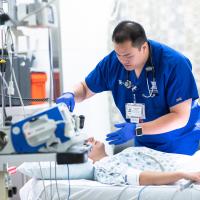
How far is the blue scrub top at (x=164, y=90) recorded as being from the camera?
233 cm

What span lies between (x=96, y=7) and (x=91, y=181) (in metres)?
1.77

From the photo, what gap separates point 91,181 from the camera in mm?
2322

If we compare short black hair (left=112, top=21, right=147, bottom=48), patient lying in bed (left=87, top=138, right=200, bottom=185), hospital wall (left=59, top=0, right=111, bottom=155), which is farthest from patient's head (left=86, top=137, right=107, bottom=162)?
hospital wall (left=59, top=0, right=111, bottom=155)

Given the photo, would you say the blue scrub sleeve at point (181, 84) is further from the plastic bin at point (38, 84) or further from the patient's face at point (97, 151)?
the plastic bin at point (38, 84)

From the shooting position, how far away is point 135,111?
2408 mm

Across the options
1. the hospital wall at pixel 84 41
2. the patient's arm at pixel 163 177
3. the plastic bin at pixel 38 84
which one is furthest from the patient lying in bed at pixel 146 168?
the hospital wall at pixel 84 41

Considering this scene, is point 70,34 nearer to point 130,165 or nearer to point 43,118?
point 130,165

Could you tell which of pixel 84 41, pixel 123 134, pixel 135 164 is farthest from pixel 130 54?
pixel 84 41

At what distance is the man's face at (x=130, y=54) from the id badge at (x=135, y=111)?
0.22 m

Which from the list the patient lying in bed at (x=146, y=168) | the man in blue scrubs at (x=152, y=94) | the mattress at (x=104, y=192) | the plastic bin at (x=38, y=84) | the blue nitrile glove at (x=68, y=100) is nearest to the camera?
the mattress at (x=104, y=192)

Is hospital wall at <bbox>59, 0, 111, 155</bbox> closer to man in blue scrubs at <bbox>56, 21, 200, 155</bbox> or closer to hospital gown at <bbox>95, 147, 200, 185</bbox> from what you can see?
man in blue scrubs at <bbox>56, 21, 200, 155</bbox>

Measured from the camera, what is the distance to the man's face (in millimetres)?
2203

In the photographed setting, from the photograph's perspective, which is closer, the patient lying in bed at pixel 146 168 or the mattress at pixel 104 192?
the mattress at pixel 104 192

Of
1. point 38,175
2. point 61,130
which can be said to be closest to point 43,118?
point 61,130
